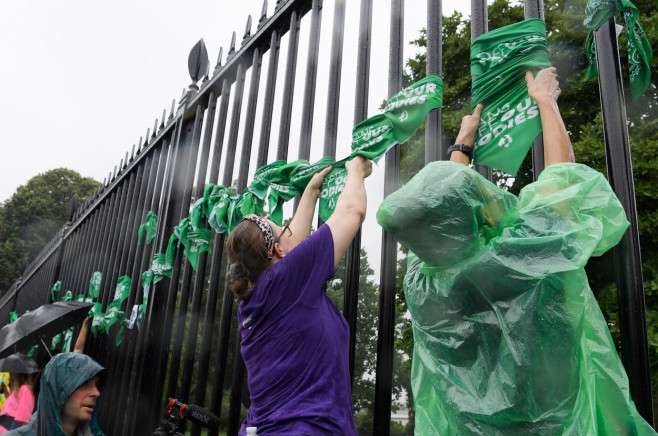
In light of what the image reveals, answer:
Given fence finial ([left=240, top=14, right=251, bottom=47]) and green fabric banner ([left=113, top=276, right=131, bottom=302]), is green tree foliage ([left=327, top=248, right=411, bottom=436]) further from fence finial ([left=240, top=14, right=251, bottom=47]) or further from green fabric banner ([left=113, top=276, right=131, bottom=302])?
fence finial ([left=240, top=14, right=251, bottom=47])

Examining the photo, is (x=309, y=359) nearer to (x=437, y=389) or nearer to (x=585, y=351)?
(x=437, y=389)

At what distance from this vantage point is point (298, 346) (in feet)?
5.99

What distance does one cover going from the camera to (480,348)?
4.44 feet

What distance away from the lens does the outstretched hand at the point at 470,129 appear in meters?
1.79

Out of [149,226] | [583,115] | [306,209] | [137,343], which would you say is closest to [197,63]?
[149,226]

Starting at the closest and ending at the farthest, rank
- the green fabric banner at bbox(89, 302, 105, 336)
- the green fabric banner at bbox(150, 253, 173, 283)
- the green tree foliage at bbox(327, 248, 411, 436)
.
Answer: the green fabric banner at bbox(150, 253, 173, 283) < the green fabric banner at bbox(89, 302, 105, 336) < the green tree foliage at bbox(327, 248, 411, 436)

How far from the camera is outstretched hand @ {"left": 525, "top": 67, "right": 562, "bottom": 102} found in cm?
160

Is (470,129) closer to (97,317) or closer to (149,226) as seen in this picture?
(149,226)

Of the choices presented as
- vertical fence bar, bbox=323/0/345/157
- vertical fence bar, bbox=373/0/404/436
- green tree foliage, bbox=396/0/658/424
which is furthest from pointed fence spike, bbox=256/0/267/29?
green tree foliage, bbox=396/0/658/424

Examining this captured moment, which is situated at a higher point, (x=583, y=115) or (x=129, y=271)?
(x=583, y=115)

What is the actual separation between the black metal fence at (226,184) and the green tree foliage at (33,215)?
830 inches

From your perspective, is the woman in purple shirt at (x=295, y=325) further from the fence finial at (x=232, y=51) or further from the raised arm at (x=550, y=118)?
the fence finial at (x=232, y=51)

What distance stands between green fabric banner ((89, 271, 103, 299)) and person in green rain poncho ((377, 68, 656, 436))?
5.22m

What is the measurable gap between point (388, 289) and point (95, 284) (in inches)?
192
